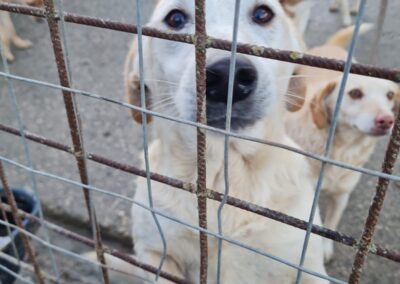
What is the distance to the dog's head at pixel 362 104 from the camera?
2055 mm

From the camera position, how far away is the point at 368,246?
766 mm

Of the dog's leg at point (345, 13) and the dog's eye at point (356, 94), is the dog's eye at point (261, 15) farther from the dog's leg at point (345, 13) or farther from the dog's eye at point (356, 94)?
the dog's leg at point (345, 13)

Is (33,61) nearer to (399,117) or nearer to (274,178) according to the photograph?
(274,178)

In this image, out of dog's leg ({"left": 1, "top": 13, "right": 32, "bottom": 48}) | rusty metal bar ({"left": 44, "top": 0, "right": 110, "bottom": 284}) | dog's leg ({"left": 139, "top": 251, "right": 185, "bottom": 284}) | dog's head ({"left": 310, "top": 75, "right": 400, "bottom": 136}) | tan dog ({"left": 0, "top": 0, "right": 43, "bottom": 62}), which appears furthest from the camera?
dog's leg ({"left": 1, "top": 13, "right": 32, "bottom": 48})

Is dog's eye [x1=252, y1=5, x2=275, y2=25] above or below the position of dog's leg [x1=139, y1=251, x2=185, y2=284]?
above

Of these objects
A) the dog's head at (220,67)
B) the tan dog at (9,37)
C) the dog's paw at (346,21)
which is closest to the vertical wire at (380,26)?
the dog's paw at (346,21)

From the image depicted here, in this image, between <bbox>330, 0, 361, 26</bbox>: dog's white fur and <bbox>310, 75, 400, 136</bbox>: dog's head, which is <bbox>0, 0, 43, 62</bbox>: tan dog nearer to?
<bbox>310, 75, 400, 136</bbox>: dog's head

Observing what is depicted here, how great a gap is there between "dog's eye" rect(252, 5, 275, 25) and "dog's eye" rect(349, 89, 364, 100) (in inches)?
36.2

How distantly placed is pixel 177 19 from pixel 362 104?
112cm

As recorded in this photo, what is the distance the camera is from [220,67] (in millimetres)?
951

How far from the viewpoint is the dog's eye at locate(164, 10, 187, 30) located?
4.76ft

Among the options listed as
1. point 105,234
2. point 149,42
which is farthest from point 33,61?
point 149,42

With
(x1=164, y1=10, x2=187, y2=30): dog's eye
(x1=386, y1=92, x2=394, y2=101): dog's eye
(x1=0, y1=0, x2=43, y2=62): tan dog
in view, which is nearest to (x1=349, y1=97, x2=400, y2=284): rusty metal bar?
(x1=164, y1=10, x2=187, y2=30): dog's eye

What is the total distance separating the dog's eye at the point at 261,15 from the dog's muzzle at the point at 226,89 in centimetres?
44
